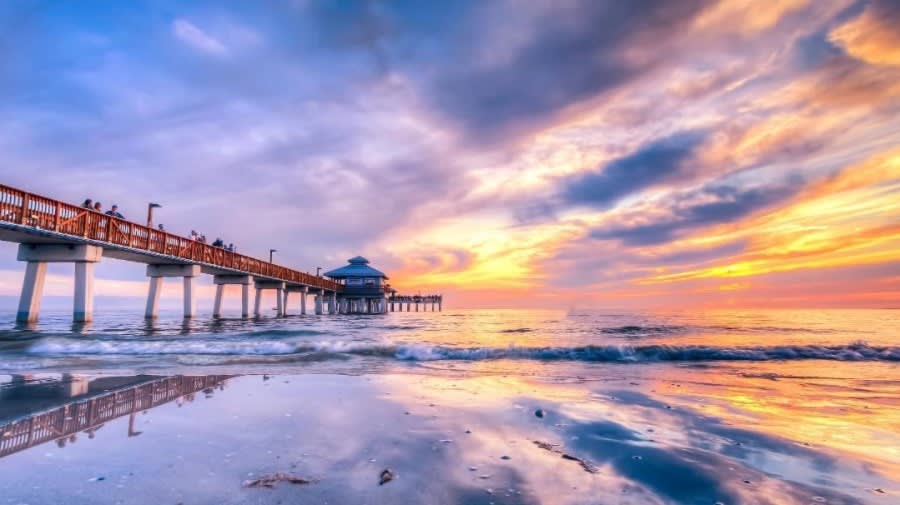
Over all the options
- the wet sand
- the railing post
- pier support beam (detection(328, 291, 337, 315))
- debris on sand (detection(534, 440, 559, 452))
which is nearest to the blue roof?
pier support beam (detection(328, 291, 337, 315))

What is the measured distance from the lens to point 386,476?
293cm

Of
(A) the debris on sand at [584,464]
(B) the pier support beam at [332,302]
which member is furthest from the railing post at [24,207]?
(B) the pier support beam at [332,302]

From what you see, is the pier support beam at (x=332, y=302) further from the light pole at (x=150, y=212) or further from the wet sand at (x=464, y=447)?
the wet sand at (x=464, y=447)

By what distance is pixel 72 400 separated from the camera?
5.37 m

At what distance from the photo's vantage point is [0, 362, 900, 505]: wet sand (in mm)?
2734

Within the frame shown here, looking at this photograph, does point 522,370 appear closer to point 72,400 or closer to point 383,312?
point 72,400

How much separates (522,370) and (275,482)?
6.98m

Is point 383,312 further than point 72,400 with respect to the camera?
Yes

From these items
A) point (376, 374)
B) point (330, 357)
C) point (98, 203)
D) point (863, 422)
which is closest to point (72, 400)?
point (376, 374)

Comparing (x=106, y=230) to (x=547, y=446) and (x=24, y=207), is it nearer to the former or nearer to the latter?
(x=24, y=207)

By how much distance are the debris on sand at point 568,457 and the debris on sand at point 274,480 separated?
6.27 feet

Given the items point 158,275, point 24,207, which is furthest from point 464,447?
point 158,275

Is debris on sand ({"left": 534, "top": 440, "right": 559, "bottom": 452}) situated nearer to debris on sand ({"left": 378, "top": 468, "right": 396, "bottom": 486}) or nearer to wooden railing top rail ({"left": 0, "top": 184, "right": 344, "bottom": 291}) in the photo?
debris on sand ({"left": 378, "top": 468, "right": 396, "bottom": 486})

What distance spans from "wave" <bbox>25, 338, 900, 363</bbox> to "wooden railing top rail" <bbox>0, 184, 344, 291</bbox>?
27.7 feet
